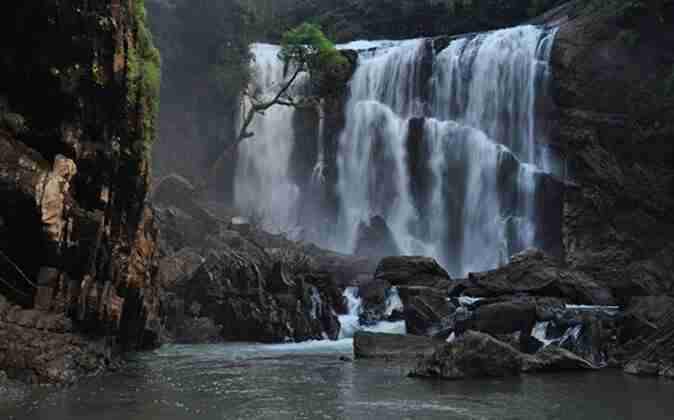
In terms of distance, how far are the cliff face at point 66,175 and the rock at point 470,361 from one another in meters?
5.68

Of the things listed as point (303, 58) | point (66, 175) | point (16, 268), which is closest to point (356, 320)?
point (66, 175)

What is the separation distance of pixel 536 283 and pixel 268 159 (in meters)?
22.6

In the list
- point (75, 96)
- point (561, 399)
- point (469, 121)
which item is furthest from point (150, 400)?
point (469, 121)

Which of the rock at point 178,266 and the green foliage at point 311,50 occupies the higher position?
the green foliage at point 311,50

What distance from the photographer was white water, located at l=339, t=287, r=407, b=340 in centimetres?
2050

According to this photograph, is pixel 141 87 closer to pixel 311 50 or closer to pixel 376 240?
pixel 376 240

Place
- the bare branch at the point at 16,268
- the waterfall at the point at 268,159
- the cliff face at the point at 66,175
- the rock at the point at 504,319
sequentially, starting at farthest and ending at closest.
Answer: the waterfall at the point at 268,159
the rock at the point at 504,319
the bare branch at the point at 16,268
the cliff face at the point at 66,175

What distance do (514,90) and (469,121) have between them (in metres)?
2.59

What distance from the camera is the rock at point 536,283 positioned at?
21.5 m

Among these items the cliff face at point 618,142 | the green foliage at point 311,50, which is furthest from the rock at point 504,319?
the green foliage at point 311,50

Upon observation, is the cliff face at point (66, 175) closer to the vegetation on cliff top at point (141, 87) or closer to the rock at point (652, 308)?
the vegetation on cliff top at point (141, 87)

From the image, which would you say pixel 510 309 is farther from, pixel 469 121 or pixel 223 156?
pixel 223 156

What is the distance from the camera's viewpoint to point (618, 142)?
31469mm

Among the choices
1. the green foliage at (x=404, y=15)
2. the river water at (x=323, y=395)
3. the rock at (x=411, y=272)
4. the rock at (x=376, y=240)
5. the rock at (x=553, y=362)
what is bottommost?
the river water at (x=323, y=395)
